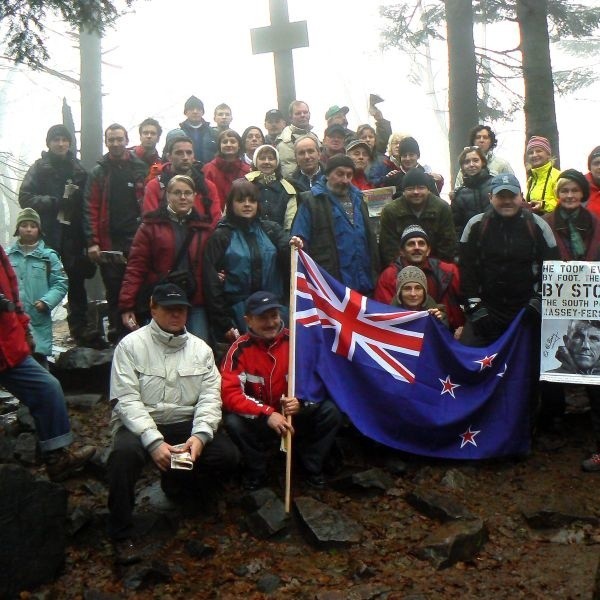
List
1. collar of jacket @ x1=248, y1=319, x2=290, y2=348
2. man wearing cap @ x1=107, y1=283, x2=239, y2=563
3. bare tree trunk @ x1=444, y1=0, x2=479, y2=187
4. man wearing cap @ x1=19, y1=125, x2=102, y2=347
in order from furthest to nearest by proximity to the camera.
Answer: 1. bare tree trunk @ x1=444, y1=0, x2=479, y2=187
2. man wearing cap @ x1=19, y1=125, x2=102, y2=347
3. collar of jacket @ x1=248, y1=319, x2=290, y2=348
4. man wearing cap @ x1=107, y1=283, x2=239, y2=563

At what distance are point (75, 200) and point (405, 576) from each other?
19.0 ft

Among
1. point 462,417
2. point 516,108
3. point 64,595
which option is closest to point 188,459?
point 64,595

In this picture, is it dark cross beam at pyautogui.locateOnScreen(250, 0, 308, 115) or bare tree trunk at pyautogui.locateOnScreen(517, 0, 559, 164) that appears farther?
dark cross beam at pyautogui.locateOnScreen(250, 0, 308, 115)

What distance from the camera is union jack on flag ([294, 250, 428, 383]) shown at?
629 centimetres

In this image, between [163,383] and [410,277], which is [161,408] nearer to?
[163,383]

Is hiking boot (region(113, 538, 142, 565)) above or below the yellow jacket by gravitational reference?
below

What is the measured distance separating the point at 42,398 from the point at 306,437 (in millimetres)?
2212

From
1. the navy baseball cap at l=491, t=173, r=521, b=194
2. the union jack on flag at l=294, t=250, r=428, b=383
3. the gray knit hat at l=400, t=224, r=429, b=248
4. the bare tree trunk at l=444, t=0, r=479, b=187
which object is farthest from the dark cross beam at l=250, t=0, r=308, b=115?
the union jack on flag at l=294, t=250, r=428, b=383

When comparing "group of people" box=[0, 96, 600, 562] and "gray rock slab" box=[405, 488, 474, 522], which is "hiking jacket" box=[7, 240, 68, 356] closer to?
"group of people" box=[0, 96, 600, 562]

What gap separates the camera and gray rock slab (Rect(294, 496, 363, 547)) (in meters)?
2.72

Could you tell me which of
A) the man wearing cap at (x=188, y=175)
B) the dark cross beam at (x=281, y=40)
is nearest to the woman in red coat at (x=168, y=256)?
the man wearing cap at (x=188, y=175)

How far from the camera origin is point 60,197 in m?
8.46

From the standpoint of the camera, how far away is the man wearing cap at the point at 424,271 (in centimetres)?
688

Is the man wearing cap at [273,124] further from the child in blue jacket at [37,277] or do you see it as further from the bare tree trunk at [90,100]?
the bare tree trunk at [90,100]
